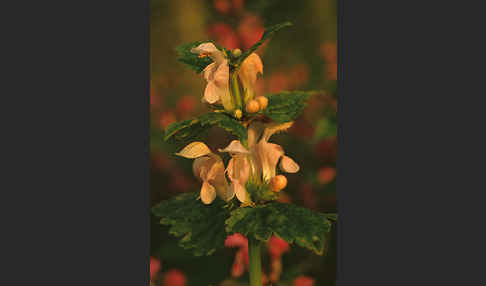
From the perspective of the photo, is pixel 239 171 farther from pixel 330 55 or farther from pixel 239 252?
pixel 330 55

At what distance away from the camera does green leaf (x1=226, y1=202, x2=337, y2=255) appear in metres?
1.05

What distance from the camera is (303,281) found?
1.71m

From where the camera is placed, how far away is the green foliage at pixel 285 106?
1161 millimetres

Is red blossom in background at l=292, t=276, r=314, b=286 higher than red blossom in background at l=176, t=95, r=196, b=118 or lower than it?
lower

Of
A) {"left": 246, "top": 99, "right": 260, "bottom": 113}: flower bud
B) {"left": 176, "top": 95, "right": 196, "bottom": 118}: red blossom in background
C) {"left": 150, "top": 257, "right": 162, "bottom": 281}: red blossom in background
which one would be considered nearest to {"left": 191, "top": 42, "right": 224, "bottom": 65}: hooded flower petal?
{"left": 246, "top": 99, "right": 260, "bottom": 113}: flower bud

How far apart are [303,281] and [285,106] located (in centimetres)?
81

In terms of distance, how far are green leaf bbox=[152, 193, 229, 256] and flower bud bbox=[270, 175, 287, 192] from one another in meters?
0.15

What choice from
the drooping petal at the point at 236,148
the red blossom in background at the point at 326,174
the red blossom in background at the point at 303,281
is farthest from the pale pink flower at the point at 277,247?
the drooping petal at the point at 236,148

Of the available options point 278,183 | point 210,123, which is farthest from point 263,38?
point 278,183

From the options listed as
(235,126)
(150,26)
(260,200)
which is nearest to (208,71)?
(235,126)

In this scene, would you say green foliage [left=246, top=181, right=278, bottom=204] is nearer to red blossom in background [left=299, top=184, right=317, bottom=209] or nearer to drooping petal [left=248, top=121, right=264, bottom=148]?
drooping petal [left=248, top=121, right=264, bottom=148]

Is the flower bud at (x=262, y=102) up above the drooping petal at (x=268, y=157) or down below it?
above

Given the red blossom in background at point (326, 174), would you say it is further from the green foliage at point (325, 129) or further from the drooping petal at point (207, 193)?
the drooping petal at point (207, 193)

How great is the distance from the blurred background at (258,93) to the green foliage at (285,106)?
0.48 m
